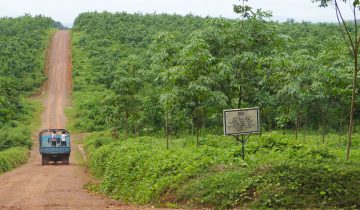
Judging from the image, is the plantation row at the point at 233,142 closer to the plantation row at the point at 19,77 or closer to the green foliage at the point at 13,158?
the green foliage at the point at 13,158

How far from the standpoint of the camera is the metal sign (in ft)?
43.4

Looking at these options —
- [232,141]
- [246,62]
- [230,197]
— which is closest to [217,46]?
[246,62]

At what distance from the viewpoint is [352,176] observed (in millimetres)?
10852

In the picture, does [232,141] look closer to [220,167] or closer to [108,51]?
[220,167]

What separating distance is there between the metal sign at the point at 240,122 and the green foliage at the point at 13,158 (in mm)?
16812

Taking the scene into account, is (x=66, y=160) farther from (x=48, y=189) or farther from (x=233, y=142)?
(x=233, y=142)

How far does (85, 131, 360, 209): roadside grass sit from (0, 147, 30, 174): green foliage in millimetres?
10216

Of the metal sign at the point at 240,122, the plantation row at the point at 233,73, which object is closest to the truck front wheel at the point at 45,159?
the plantation row at the point at 233,73

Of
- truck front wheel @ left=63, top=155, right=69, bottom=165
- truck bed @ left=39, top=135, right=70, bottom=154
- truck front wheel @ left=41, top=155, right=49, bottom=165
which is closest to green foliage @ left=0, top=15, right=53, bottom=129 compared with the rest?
truck bed @ left=39, top=135, right=70, bottom=154

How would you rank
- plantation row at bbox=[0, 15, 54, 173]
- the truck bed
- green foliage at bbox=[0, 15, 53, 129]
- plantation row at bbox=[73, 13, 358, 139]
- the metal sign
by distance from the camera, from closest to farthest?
the metal sign < plantation row at bbox=[73, 13, 358, 139] < the truck bed < plantation row at bbox=[0, 15, 54, 173] < green foliage at bbox=[0, 15, 53, 129]

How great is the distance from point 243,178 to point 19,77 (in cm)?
5162

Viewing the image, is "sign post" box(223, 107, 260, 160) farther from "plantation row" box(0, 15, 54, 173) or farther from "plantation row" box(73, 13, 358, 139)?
"plantation row" box(0, 15, 54, 173)

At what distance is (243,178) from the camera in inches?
466

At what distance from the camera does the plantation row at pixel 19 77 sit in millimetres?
35594
